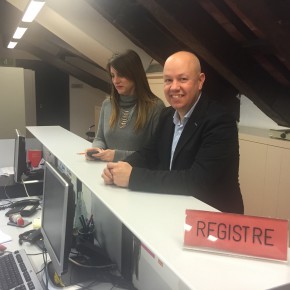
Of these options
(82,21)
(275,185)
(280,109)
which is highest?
(82,21)

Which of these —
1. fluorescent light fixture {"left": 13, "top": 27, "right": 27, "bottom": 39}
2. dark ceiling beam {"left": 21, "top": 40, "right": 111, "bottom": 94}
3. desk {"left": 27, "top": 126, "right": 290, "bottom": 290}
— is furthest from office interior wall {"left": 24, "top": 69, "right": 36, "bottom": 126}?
desk {"left": 27, "top": 126, "right": 290, "bottom": 290}

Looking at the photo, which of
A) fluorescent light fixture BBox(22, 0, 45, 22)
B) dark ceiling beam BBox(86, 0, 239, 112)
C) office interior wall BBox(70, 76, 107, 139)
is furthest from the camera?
office interior wall BBox(70, 76, 107, 139)

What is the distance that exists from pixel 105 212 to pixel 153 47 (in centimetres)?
239

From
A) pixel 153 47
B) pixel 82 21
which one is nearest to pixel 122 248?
pixel 153 47

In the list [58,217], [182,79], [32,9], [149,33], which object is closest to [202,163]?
[182,79]

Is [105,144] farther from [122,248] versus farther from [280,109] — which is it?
[280,109]

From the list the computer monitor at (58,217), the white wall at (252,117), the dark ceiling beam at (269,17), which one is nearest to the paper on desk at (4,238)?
the computer monitor at (58,217)

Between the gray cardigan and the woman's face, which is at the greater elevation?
the woman's face

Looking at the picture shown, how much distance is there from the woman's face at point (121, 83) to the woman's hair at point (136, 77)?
0.02 m

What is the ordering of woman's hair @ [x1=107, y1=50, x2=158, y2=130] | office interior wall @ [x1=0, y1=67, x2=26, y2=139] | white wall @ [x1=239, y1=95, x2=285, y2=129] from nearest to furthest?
woman's hair @ [x1=107, y1=50, x2=158, y2=130] → white wall @ [x1=239, y1=95, x2=285, y2=129] → office interior wall @ [x1=0, y1=67, x2=26, y2=139]

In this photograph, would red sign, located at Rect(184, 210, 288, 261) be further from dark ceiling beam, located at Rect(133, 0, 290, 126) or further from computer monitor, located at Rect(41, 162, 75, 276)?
dark ceiling beam, located at Rect(133, 0, 290, 126)

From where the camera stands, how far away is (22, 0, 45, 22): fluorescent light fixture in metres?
2.57

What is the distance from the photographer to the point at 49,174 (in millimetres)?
1354

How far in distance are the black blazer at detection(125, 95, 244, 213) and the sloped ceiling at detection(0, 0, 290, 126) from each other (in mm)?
1248
